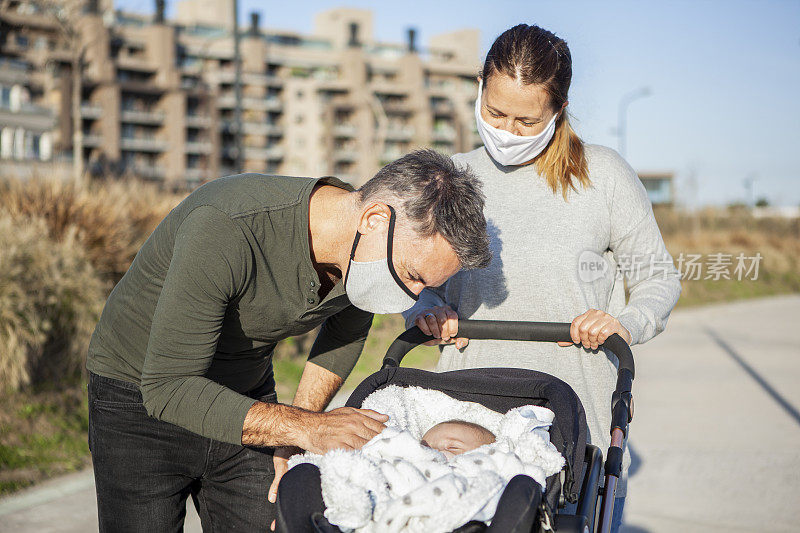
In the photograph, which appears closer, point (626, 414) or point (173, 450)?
point (626, 414)

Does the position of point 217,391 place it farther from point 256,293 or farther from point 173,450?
point 173,450

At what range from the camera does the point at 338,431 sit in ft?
6.59

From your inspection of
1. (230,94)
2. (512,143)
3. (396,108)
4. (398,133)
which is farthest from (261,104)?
(512,143)

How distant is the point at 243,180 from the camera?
2.30 metres

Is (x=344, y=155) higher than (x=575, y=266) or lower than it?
lower

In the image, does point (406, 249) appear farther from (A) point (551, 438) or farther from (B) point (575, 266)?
(B) point (575, 266)

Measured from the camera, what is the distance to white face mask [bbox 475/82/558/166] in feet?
8.93

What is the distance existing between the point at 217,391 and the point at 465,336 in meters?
1.02

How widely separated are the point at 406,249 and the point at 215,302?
53cm

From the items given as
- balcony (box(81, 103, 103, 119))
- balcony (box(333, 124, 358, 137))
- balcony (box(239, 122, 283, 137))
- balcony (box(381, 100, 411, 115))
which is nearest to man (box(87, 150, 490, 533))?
balcony (box(81, 103, 103, 119))

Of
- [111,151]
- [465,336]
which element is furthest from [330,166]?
[465,336]

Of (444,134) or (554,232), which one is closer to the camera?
(554,232)

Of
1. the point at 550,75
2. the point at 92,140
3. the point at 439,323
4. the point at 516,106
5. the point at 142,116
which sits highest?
the point at 142,116

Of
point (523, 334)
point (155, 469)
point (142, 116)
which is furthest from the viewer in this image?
point (142, 116)
